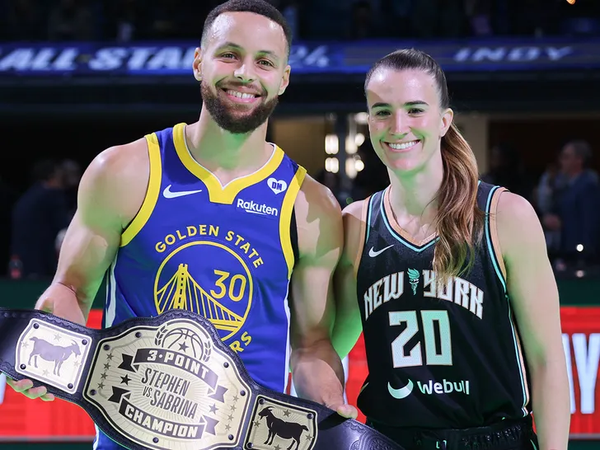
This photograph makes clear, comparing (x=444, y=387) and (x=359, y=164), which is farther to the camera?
(x=359, y=164)

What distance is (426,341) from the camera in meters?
2.74

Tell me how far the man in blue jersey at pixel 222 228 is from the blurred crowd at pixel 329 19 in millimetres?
7099

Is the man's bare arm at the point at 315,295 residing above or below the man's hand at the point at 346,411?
above

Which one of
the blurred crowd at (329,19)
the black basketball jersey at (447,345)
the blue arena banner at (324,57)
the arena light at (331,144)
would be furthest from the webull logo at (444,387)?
the blurred crowd at (329,19)

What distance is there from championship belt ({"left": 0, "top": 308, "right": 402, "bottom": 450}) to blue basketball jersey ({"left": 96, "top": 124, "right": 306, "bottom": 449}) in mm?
131

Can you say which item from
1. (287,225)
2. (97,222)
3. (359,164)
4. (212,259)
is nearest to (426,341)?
(287,225)

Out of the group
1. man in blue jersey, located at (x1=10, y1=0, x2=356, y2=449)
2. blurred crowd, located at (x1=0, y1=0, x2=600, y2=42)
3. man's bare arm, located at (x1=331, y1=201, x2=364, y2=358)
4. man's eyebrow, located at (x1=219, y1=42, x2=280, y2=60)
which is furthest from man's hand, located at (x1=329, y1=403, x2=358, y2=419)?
blurred crowd, located at (x1=0, y1=0, x2=600, y2=42)

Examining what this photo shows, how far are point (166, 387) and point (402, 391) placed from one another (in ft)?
2.27

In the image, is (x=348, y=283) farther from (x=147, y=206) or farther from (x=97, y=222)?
(x=97, y=222)

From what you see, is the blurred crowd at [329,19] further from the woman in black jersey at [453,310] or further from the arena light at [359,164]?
the woman in black jersey at [453,310]

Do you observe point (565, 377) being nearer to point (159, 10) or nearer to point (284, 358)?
point (284, 358)

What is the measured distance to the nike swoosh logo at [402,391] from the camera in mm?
2727

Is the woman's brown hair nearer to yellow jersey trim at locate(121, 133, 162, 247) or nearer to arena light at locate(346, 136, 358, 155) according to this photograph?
yellow jersey trim at locate(121, 133, 162, 247)

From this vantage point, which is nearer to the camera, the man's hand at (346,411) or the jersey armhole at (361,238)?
the man's hand at (346,411)
